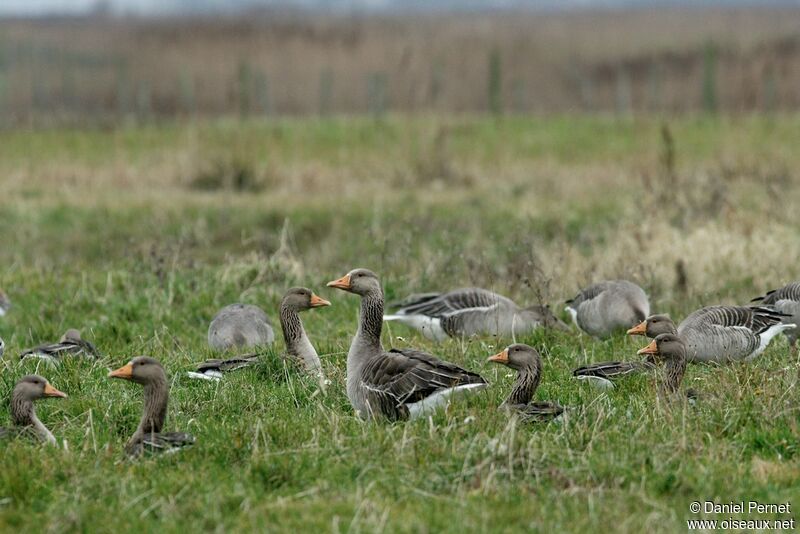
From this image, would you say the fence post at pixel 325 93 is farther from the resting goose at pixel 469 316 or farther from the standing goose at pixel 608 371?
the standing goose at pixel 608 371

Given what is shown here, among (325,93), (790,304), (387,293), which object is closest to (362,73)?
(325,93)

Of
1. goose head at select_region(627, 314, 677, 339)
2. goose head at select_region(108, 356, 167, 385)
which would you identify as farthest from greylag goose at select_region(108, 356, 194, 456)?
goose head at select_region(627, 314, 677, 339)

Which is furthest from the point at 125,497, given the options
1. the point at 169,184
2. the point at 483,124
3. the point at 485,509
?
the point at 483,124

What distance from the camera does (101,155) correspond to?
89.9ft

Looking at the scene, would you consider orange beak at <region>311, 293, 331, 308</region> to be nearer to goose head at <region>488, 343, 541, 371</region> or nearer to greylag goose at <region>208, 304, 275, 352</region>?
greylag goose at <region>208, 304, 275, 352</region>

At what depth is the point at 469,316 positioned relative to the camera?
1088 centimetres

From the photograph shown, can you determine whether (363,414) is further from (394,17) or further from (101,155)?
(394,17)

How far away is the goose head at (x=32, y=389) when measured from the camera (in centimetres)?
714

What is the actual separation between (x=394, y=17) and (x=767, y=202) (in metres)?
74.7

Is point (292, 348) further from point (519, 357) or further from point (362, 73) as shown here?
point (362, 73)

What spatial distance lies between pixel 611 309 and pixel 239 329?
3.45 metres

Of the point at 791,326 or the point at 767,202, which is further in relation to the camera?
the point at 767,202

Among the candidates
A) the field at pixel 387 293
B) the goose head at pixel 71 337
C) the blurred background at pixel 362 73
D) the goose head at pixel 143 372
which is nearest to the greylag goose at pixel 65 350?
the goose head at pixel 71 337

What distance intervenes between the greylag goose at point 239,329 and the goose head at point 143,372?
2712 millimetres
